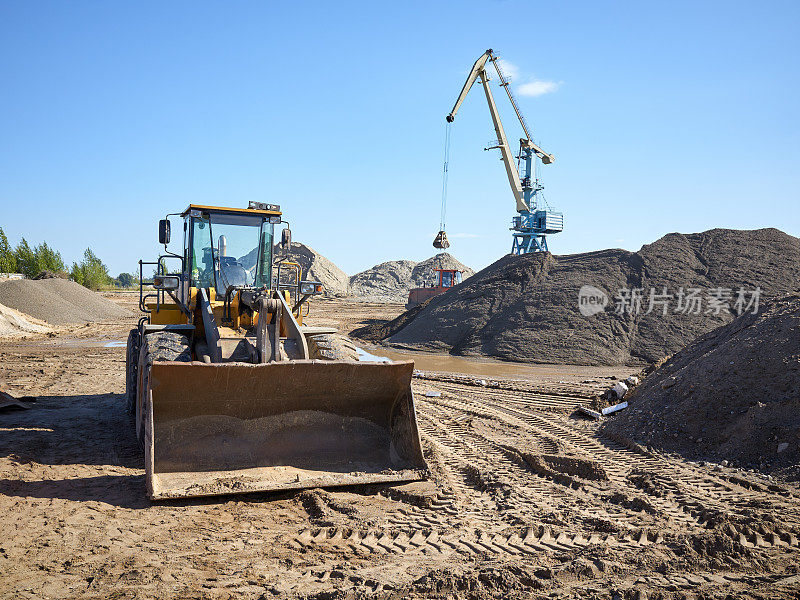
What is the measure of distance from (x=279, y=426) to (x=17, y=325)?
19.6 meters

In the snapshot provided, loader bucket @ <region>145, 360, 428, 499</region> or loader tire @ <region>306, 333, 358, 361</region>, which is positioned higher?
loader tire @ <region>306, 333, 358, 361</region>

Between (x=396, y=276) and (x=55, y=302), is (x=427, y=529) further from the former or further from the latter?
(x=396, y=276)

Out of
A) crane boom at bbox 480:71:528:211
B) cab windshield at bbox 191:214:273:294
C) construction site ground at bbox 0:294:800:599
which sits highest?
crane boom at bbox 480:71:528:211

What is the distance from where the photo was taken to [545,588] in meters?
3.50

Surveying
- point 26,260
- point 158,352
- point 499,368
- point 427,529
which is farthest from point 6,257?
point 427,529

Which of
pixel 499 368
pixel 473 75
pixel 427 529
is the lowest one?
pixel 427 529

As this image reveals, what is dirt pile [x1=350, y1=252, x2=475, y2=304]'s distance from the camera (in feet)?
245

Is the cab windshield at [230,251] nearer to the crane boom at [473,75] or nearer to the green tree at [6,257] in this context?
the crane boom at [473,75]

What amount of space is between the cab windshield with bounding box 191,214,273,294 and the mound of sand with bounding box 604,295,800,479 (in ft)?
16.8

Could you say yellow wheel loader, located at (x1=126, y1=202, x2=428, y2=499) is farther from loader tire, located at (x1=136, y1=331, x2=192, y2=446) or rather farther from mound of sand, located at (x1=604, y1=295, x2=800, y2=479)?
mound of sand, located at (x1=604, y1=295, x2=800, y2=479)

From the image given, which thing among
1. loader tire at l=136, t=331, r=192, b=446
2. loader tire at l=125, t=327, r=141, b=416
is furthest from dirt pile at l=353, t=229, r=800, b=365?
loader tire at l=136, t=331, r=192, b=446

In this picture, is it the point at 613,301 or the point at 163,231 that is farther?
the point at 613,301

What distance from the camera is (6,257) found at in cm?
3919

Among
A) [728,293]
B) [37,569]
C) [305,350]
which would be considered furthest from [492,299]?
[37,569]
